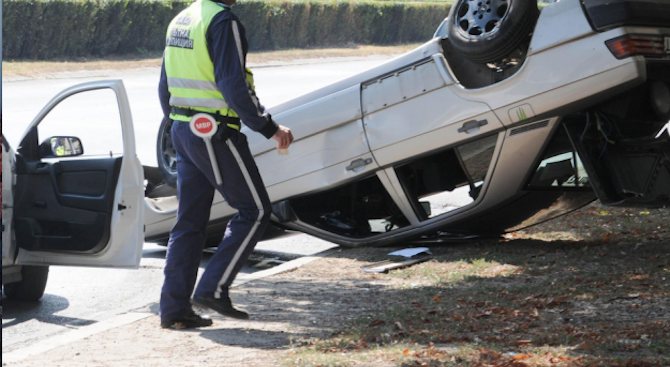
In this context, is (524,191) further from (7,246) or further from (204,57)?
(7,246)

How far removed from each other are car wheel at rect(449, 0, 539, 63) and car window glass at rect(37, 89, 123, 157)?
6.91m

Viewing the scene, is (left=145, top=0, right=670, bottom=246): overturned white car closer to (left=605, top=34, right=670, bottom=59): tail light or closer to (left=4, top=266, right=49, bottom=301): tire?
(left=605, top=34, right=670, bottom=59): tail light

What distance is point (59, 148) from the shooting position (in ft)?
21.7

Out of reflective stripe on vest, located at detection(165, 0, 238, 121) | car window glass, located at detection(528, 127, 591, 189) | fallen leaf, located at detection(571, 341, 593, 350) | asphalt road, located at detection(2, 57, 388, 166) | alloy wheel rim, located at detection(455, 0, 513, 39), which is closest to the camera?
fallen leaf, located at detection(571, 341, 593, 350)

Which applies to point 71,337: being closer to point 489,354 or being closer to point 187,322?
point 187,322

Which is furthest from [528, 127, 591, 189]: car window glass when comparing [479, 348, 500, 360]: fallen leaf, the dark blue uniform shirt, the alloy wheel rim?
[479, 348, 500, 360]: fallen leaf

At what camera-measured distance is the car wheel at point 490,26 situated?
6.61 metres

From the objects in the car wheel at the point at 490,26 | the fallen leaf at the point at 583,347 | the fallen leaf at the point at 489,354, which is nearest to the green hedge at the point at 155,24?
the car wheel at the point at 490,26

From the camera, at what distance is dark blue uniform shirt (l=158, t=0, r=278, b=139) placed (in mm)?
4801

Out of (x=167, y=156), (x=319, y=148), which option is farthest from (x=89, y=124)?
(x=319, y=148)

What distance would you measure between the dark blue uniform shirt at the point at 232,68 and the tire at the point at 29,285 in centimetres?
254

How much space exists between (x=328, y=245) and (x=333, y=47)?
84.5 feet

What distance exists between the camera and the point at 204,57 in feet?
16.2

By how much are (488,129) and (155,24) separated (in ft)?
72.0
